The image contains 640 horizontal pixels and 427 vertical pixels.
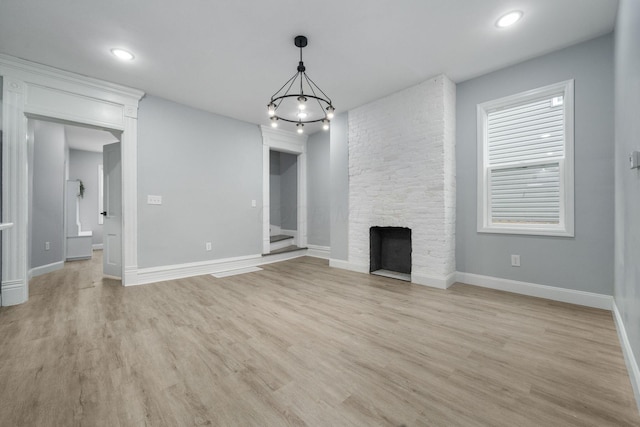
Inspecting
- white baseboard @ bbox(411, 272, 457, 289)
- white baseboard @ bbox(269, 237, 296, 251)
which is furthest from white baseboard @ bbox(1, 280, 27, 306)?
white baseboard @ bbox(411, 272, 457, 289)

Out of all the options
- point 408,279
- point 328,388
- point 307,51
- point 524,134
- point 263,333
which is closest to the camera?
point 328,388

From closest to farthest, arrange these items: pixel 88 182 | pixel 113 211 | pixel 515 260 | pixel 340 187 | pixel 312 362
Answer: pixel 312 362 → pixel 515 260 → pixel 113 211 → pixel 340 187 → pixel 88 182

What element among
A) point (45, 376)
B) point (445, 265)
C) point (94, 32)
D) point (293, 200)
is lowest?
point (45, 376)

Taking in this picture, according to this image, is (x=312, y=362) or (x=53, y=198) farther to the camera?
(x=53, y=198)

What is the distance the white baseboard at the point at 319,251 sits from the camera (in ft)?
19.0

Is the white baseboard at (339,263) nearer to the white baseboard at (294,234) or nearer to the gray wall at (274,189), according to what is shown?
the white baseboard at (294,234)

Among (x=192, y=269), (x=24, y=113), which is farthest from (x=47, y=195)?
(x=192, y=269)

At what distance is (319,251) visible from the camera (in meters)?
5.93

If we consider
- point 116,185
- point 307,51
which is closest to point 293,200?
point 116,185

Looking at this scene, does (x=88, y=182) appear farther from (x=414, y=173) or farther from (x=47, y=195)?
(x=414, y=173)

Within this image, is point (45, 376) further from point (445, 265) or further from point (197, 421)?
point (445, 265)

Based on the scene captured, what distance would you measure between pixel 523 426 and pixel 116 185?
527cm

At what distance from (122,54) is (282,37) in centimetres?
182

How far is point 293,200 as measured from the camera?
659 cm
